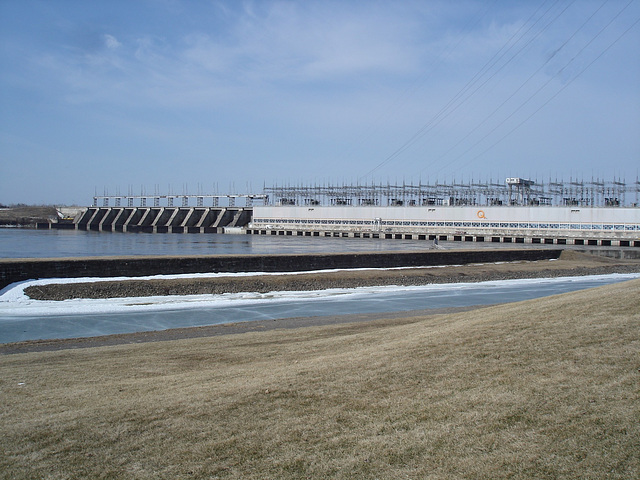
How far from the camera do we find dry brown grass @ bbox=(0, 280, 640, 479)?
5.29 metres

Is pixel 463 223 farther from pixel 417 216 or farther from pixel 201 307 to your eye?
pixel 201 307

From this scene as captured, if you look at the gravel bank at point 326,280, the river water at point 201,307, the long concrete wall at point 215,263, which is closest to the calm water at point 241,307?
the river water at point 201,307

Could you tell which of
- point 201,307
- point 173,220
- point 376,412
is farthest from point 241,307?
point 173,220

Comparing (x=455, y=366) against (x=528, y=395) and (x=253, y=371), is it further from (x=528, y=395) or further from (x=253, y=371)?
(x=253, y=371)

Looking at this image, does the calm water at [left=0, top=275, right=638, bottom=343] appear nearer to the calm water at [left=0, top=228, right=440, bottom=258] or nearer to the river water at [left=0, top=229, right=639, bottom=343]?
the river water at [left=0, top=229, right=639, bottom=343]

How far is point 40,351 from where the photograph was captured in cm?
1431

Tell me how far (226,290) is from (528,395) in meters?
24.1

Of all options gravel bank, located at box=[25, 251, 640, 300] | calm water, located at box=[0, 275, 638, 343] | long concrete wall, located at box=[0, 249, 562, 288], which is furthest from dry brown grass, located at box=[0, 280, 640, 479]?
long concrete wall, located at box=[0, 249, 562, 288]

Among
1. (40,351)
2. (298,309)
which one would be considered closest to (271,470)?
(40,351)

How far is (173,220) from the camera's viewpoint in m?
131

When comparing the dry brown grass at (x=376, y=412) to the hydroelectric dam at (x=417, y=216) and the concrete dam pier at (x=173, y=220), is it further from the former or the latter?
the concrete dam pier at (x=173, y=220)

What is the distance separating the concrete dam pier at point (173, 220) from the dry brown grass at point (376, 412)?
4517 inches

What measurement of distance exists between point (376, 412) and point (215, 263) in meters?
27.9

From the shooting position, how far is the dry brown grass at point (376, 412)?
5.29 metres
